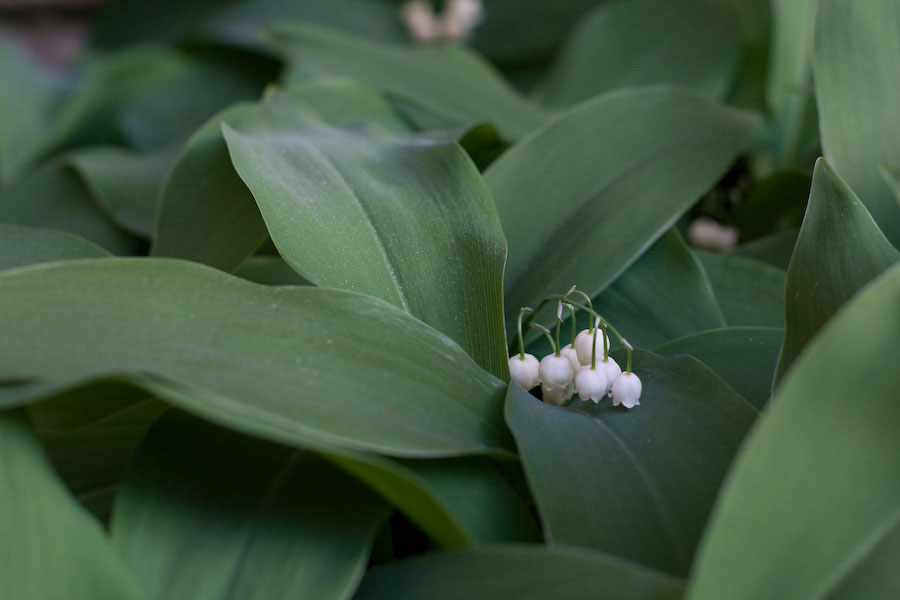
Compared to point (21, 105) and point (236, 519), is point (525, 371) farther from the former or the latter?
point (21, 105)

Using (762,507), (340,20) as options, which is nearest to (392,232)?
(762,507)

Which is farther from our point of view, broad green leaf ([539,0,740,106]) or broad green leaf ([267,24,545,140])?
broad green leaf ([539,0,740,106])

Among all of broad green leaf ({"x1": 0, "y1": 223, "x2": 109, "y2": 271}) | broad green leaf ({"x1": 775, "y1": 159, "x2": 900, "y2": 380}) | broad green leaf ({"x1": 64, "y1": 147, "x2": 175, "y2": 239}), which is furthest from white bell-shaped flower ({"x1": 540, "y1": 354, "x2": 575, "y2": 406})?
broad green leaf ({"x1": 64, "y1": 147, "x2": 175, "y2": 239})

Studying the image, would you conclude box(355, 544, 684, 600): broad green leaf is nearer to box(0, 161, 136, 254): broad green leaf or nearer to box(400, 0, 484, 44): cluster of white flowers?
box(0, 161, 136, 254): broad green leaf

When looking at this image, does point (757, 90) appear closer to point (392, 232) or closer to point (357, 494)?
point (392, 232)

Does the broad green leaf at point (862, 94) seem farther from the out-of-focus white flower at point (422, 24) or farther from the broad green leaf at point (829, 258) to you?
the out-of-focus white flower at point (422, 24)
